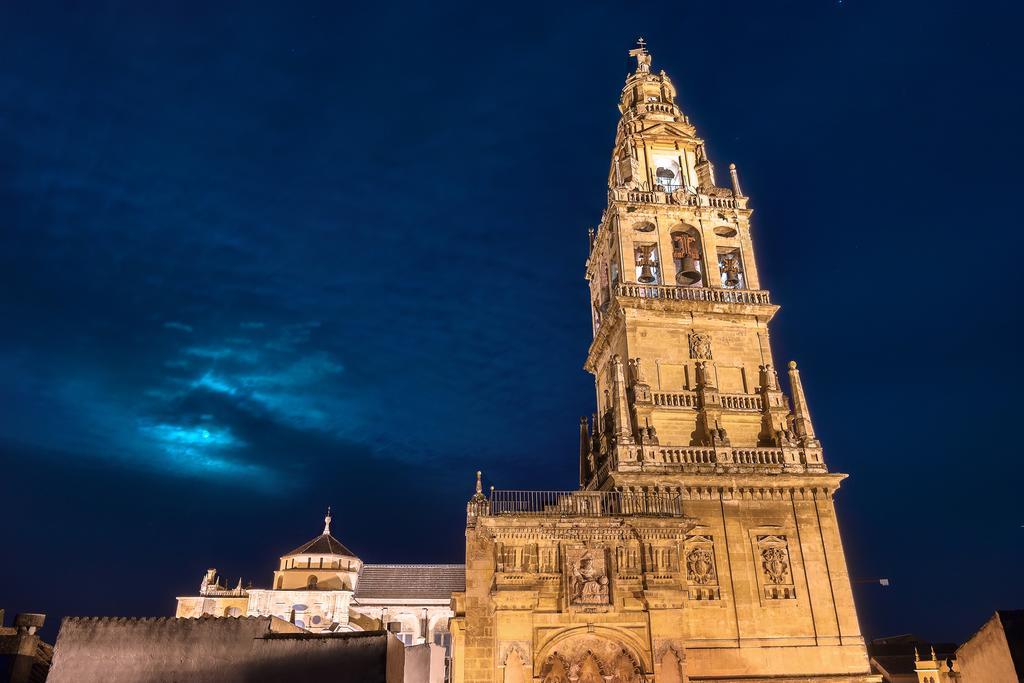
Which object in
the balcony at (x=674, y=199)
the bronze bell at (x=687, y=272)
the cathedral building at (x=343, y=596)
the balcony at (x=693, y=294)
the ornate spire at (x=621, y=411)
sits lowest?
the cathedral building at (x=343, y=596)

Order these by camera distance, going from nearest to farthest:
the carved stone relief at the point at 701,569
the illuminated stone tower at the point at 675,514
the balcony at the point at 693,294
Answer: the illuminated stone tower at the point at 675,514 → the carved stone relief at the point at 701,569 → the balcony at the point at 693,294

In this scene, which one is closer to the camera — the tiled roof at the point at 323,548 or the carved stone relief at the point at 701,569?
the carved stone relief at the point at 701,569

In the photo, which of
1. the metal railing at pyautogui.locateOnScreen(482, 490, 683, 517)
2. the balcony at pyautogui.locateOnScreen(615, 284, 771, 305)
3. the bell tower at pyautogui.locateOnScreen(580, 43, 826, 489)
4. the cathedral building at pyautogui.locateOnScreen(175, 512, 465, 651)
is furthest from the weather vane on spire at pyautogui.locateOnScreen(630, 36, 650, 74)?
the cathedral building at pyautogui.locateOnScreen(175, 512, 465, 651)

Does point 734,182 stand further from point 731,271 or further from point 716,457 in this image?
point 716,457

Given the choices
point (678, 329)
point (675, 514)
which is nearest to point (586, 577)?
point (675, 514)

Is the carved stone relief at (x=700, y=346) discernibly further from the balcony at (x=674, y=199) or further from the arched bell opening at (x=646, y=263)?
the balcony at (x=674, y=199)

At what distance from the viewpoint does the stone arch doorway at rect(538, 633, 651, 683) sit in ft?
73.9

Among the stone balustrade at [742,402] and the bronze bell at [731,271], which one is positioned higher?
the bronze bell at [731,271]

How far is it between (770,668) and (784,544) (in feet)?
14.8

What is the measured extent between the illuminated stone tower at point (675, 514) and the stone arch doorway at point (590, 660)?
0.05 meters

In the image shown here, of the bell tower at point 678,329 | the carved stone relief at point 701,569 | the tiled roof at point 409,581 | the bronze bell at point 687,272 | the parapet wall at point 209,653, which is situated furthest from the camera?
the tiled roof at point 409,581

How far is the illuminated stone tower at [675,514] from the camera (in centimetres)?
2286

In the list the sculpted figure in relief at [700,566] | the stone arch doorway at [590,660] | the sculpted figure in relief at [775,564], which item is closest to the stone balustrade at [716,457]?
the sculpted figure in relief at [775,564]

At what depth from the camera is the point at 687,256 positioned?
3534 cm
